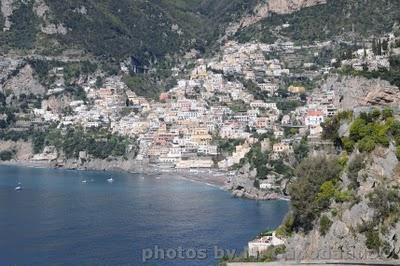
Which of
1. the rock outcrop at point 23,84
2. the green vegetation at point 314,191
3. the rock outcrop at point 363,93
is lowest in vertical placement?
the green vegetation at point 314,191

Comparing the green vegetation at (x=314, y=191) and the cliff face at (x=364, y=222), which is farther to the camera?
the green vegetation at (x=314, y=191)

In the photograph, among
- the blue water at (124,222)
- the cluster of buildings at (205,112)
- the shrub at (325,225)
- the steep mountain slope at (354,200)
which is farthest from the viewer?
the cluster of buildings at (205,112)

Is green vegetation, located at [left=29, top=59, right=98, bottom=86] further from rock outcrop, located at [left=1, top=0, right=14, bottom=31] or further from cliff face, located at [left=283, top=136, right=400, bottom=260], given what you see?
cliff face, located at [left=283, top=136, right=400, bottom=260]

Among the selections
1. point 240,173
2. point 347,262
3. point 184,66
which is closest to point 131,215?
point 240,173

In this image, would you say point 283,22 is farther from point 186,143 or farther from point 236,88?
point 186,143

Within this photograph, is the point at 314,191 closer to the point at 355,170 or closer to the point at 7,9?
the point at 355,170

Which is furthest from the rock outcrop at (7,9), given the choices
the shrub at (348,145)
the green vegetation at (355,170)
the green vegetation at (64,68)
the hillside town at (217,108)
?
the green vegetation at (355,170)

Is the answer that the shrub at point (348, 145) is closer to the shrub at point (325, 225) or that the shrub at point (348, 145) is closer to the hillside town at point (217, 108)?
the shrub at point (325, 225)
